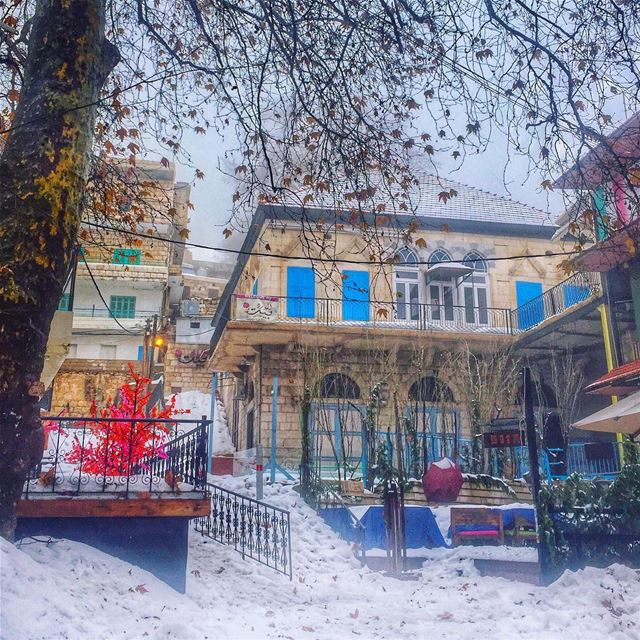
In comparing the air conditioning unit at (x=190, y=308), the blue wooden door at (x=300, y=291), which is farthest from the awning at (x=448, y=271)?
the air conditioning unit at (x=190, y=308)

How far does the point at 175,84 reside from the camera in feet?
27.6

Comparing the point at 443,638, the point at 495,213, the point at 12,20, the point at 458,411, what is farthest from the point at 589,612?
the point at 495,213

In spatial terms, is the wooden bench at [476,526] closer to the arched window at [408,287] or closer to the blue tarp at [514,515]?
the blue tarp at [514,515]

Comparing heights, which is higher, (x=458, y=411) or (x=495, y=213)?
(x=495, y=213)

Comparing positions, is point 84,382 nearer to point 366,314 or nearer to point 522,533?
point 366,314

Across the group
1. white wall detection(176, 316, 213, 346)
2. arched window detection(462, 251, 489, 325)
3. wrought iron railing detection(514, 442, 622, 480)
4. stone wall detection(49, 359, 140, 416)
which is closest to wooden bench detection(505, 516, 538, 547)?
wrought iron railing detection(514, 442, 622, 480)

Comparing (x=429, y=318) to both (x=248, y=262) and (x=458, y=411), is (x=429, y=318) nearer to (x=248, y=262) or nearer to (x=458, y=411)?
(x=458, y=411)

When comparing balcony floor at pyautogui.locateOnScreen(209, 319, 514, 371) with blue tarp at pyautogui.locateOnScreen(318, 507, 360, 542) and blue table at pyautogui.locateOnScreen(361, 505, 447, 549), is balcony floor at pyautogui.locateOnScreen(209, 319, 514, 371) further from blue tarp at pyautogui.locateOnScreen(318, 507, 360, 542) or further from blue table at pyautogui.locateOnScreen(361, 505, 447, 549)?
blue table at pyautogui.locateOnScreen(361, 505, 447, 549)

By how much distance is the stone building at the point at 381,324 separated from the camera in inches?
845

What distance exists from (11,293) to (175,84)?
4.28 metres

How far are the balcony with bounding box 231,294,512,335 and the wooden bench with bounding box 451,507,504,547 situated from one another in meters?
9.67

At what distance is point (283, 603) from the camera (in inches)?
359

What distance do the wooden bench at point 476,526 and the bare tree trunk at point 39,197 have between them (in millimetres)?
9108

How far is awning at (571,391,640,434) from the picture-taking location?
11.9m
